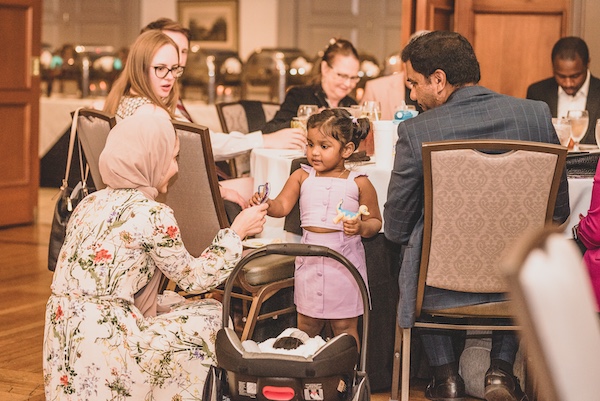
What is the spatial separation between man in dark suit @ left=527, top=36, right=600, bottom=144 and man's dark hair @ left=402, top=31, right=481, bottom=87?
8.97ft

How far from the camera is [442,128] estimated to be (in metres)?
3.02

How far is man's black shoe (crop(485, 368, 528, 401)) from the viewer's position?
321cm

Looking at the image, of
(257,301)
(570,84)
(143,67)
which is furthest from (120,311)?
(570,84)

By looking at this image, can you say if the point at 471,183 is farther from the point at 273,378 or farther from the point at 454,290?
the point at 273,378

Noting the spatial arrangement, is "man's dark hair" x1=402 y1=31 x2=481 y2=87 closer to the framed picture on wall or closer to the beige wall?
the beige wall

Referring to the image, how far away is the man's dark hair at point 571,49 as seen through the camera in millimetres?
5750

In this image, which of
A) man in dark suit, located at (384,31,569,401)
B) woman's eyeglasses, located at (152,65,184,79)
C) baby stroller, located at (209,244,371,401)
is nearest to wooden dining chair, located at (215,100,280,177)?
woman's eyeglasses, located at (152,65,184,79)

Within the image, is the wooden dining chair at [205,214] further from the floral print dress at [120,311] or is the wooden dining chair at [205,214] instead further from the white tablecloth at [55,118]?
the white tablecloth at [55,118]

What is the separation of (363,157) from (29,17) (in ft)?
13.4

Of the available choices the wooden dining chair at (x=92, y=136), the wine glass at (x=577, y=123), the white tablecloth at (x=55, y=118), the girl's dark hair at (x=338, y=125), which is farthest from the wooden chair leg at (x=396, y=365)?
the white tablecloth at (x=55, y=118)

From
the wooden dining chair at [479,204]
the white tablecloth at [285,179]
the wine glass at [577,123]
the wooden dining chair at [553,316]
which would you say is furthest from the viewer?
the wine glass at [577,123]

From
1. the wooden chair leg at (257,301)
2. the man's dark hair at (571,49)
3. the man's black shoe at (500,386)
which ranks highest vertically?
the man's dark hair at (571,49)

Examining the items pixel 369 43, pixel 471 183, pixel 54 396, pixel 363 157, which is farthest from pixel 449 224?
pixel 369 43

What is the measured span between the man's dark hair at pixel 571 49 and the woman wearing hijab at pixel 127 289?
3.55 meters
